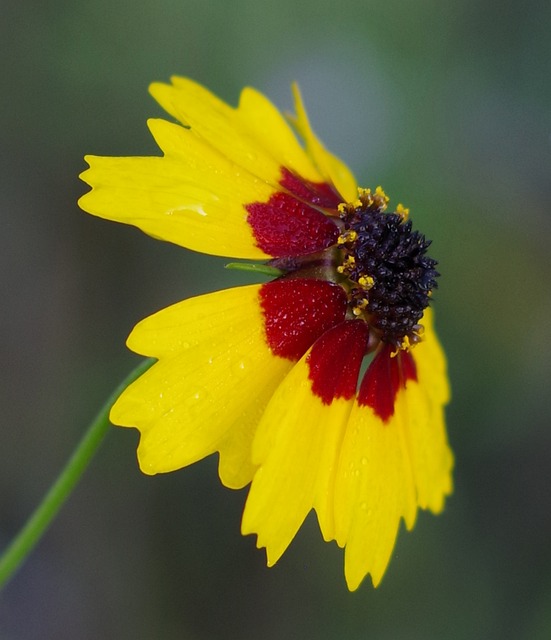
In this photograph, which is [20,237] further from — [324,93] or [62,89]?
[324,93]

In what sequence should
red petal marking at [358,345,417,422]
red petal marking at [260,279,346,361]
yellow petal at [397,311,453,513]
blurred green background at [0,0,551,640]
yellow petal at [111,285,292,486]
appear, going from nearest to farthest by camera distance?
yellow petal at [111,285,292,486], red petal marking at [260,279,346,361], red petal marking at [358,345,417,422], yellow petal at [397,311,453,513], blurred green background at [0,0,551,640]

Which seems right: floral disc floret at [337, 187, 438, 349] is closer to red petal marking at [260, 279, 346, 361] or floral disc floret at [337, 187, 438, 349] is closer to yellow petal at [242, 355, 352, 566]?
red petal marking at [260, 279, 346, 361]

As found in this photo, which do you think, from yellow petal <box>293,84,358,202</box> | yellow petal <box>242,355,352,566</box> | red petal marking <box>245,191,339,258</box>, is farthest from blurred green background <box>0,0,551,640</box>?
yellow petal <box>242,355,352,566</box>

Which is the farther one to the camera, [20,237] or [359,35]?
[359,35]

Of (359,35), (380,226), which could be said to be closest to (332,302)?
(380,226)

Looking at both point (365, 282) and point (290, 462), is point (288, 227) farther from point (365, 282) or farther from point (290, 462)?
point (290, 462)

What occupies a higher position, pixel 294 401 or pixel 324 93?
pixel 324 93

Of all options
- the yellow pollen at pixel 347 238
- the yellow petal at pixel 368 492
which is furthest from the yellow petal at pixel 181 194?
the yellow petal at pixel 368 492
